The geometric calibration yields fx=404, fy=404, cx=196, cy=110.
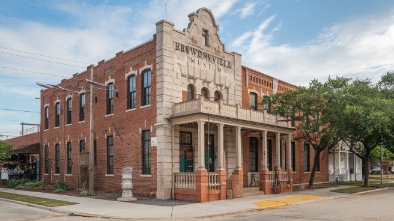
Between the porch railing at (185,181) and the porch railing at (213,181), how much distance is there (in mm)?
832

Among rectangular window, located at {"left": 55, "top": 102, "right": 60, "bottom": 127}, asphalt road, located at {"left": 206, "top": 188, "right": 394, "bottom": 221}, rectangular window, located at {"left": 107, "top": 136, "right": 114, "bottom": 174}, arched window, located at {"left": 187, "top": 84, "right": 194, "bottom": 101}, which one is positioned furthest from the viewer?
rectangular window, located at {"left": 55, "top": 102, "right": 60, "bottom": 127}

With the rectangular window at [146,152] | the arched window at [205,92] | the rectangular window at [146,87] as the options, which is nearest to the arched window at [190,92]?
the arched window at [205,92]

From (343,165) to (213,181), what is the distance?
23792mm

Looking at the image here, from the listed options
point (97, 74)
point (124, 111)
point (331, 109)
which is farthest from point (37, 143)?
point (331, 109)

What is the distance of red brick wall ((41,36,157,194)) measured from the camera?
23625 mm

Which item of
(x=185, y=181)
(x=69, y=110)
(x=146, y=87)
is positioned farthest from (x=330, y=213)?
(x=69, y=110)

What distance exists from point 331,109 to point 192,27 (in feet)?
34.1

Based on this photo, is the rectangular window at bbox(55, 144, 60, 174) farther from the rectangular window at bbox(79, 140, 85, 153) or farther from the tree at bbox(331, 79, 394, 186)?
the tree at bbox(331, 79, 394, 186)

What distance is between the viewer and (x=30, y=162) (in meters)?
41.7

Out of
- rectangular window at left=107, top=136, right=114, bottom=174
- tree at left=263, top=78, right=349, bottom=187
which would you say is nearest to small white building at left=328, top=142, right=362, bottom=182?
tree at left=263, top=78, right=349, bottom=187

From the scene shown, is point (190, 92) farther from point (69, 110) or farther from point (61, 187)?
point (69, 110)

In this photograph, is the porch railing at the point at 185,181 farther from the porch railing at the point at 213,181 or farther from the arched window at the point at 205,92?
the arched window at the point at 205,92

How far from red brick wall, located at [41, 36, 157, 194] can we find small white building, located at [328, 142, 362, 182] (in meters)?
20.4

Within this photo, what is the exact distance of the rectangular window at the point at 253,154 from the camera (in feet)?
93.9
